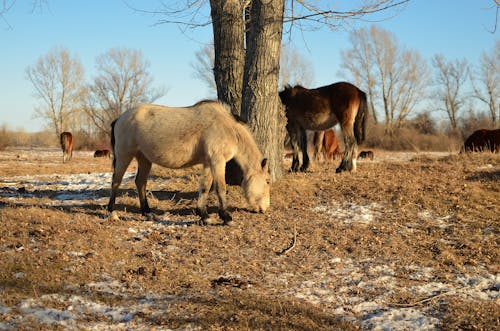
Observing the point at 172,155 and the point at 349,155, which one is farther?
the point at 349,155

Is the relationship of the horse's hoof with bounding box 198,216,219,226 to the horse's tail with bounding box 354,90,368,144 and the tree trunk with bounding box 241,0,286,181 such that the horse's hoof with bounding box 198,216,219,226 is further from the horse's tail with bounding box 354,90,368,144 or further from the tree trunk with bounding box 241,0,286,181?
the horse's tail with bounding box 354,90,368,144

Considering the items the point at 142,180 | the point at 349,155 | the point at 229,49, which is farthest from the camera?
the point at 349,155

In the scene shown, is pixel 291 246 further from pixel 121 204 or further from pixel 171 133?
pixel 121 204

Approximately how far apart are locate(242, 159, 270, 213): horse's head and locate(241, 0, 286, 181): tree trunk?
144 cm

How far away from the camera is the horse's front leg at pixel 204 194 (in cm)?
682

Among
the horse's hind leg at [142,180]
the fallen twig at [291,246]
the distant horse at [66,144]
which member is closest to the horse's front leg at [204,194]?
the horse's hind leg at [142,180]

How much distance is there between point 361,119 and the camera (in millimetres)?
10477

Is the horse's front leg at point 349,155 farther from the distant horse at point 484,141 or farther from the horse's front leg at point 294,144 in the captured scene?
the distant horse at point 484,141

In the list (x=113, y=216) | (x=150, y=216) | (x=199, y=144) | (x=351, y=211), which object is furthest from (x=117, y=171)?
(x=351, y=211)

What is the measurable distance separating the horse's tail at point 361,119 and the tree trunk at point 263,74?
2.61m

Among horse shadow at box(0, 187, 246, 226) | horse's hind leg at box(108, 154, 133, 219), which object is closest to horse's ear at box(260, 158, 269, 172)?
horse shadow at box(0, 187, 246, 226)

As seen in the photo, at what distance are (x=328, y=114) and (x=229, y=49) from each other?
2919 millimetres

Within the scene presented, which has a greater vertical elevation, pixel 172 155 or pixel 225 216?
pixel 172 155

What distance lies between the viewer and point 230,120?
285 inches
